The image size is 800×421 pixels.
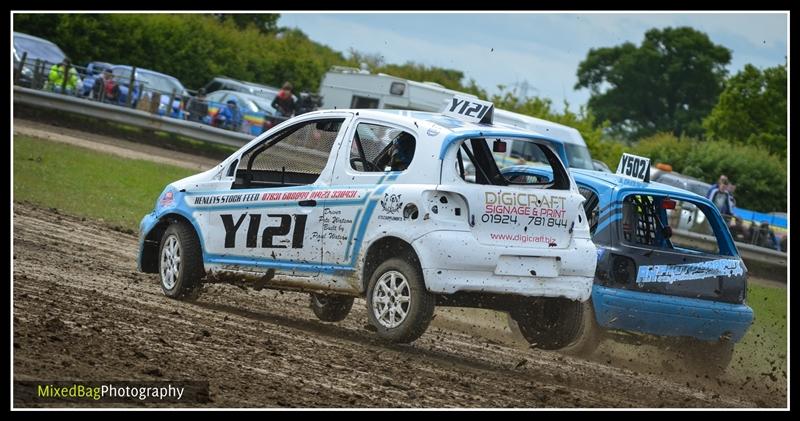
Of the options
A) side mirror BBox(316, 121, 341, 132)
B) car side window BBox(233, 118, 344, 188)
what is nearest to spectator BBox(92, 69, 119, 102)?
car side window BBox(233, 118, 344, 188)

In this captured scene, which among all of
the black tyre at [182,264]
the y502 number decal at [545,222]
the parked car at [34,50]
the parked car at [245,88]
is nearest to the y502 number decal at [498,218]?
the y502 number decal at [545,222]

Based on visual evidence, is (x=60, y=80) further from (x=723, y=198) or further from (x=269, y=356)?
(x=269, y=356)

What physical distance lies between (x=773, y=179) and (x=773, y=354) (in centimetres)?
3267

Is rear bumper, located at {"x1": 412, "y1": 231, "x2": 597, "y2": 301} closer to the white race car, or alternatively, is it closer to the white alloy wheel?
the white race car

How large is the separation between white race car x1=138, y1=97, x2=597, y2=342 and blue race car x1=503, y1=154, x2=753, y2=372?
0.50m

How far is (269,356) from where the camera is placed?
27.5 feet

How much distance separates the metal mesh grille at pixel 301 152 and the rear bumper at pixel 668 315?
2362 mm

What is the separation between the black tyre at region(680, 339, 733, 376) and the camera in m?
11.2

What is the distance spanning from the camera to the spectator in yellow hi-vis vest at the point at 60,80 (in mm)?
28266

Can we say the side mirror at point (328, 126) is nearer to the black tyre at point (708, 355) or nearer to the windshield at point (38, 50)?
the black tyre at point (708, 355)

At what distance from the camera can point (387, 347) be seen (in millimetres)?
9570

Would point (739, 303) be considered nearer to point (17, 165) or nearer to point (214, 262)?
point (214, 262)

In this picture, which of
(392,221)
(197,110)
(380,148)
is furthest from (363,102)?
(392,221)

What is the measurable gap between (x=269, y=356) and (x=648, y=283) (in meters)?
3.68
